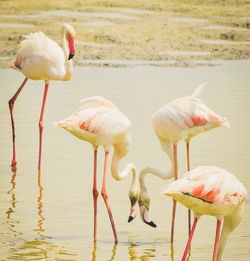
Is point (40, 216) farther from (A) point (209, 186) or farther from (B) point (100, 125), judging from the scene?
(A) point (209, 186)

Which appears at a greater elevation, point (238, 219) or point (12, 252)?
point (238, 219)

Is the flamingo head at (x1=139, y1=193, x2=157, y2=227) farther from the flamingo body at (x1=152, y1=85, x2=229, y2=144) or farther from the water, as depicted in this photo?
the flamingo body at (x1=152, y1=85, x2=229, y2=144)

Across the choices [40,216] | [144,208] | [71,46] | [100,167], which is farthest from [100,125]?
[71,46]

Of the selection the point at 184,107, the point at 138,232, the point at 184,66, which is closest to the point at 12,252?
the point at 138,232

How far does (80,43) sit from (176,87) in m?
4.71

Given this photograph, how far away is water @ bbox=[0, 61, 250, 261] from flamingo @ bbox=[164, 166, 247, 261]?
665 mm

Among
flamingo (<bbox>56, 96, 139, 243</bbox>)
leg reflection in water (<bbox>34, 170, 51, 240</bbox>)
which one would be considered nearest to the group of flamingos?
flamingo (<bbox>56, 96, 139, 243</bbox>)

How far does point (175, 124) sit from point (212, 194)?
139 centimetres

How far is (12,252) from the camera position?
7340 mm

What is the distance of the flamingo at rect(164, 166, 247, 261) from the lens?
627 centimetres

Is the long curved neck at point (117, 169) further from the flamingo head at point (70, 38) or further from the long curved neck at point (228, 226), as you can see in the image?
the flamingo head at point (70, 38)

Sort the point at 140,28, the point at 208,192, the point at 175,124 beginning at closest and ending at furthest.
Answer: the point at 208,192 → the point at 175,124 → the point at 140,28

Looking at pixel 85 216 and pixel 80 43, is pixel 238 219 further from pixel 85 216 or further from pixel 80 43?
pixel 80 43

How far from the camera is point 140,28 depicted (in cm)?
2053
